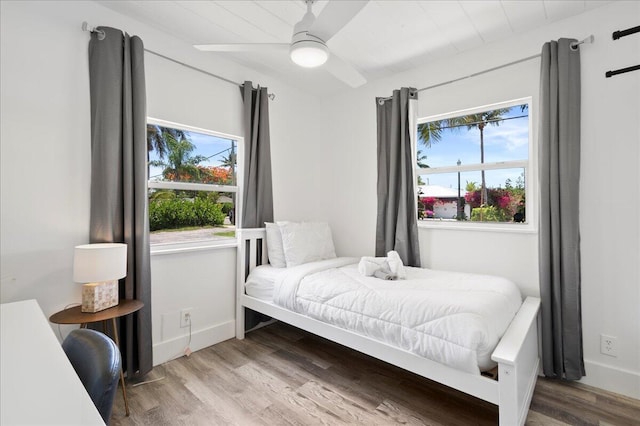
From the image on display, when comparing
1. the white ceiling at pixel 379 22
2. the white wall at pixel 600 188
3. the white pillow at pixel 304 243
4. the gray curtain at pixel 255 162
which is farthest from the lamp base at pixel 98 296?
the white wall at pixel 600 188

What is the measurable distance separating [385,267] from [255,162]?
1.54 meters

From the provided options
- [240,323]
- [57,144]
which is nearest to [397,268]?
[240,323]

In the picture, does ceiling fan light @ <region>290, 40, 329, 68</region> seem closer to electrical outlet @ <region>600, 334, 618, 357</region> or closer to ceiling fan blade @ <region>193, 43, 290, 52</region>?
ceiling fan blade @ <region>193, 43, 290, 52</region>

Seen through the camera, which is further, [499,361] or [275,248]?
[275,248]

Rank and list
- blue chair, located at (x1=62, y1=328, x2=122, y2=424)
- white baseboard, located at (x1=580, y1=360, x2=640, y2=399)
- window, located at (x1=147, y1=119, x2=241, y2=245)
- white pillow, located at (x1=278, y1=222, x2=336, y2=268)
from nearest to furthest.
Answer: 1. blue chair, located at (x1=62, y1=328, x2=122, y2=424)
2. white baseboard, located at (x1=580, y1=360, x2=640, y2=399)
3. window, located at (x1=147, y1=119, x2=241, y2=245)
4. white pillow, located at (x1=278, y1=222, x2=336, y2=268)

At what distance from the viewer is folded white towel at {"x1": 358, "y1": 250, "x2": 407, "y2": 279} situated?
2.45 m

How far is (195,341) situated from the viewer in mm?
2703

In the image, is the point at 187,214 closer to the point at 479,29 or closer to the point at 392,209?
the point at 392,209

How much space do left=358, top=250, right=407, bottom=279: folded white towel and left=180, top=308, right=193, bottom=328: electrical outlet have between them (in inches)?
57.3

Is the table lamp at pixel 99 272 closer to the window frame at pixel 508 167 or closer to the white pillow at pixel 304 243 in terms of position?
the white pillow at pixel 304 243

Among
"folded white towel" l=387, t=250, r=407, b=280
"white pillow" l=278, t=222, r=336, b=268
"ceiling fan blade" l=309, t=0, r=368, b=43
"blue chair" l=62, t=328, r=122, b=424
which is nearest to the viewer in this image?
"blue chair" l=62, t=328, r=122, b=424

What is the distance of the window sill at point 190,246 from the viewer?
98.6 inches

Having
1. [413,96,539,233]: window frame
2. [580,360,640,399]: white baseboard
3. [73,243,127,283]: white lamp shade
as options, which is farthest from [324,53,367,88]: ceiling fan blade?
[580,360,640,399]: white baseboard

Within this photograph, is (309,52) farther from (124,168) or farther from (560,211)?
(560,211)
